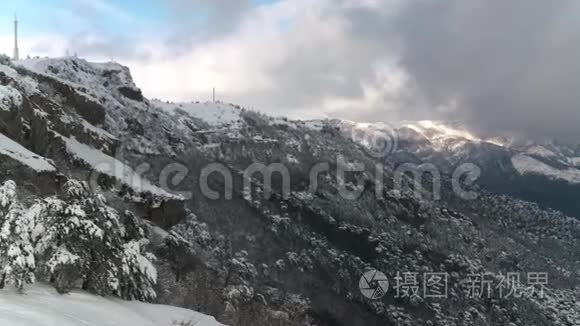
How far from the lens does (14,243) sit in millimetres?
10633

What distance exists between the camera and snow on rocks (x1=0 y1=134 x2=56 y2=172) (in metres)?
20.8

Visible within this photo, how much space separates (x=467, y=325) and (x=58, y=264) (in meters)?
177

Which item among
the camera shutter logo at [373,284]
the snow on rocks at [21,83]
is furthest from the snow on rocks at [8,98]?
the camera shutter logo at [373,284]

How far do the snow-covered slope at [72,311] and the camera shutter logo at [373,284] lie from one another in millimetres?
152937

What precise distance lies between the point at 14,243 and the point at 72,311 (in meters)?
1.73

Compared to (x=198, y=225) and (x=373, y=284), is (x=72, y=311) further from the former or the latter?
(x=373, y=284)

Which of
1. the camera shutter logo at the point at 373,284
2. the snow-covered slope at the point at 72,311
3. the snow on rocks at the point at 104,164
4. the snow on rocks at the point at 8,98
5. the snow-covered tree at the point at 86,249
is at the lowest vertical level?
the camera shutter logo at the point at 373,284

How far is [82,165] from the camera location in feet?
104

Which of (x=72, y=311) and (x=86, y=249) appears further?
(x=86, y=249)

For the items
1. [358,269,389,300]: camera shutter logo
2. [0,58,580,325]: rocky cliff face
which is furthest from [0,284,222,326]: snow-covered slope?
[358,269,389,300]: camera shutter logo

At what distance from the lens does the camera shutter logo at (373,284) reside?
162 m

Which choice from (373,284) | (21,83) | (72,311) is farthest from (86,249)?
(373,284)

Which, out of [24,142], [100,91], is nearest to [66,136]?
[24,142]

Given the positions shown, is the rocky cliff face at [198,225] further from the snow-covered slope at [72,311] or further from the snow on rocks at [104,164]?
the snow-covered slope at [72,311]
